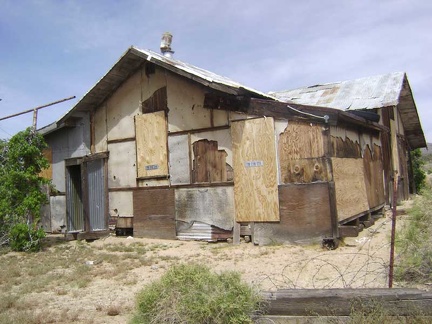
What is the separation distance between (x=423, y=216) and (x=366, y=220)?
3.64 meters

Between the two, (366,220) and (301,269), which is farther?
(366,220)

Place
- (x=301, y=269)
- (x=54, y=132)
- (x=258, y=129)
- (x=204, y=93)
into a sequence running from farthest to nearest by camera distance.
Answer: (x=54, y=132) < (x=204, y=93) < (x=258, y=129) < (x=301, y=269)

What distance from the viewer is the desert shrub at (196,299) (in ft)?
13.0

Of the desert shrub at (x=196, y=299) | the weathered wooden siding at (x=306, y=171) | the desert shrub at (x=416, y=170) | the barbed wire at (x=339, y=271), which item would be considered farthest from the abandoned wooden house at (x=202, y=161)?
the desert shrub at (x=416, y=170)

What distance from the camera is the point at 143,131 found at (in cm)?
1180

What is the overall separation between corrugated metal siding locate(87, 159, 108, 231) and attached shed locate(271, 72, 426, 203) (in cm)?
614

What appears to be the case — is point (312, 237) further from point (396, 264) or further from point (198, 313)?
point (198, 313)

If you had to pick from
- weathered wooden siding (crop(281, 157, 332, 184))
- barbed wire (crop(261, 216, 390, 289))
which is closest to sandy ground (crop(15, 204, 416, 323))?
barbed wire (crop(261, 216, 390, 289))

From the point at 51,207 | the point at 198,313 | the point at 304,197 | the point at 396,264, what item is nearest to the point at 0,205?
the point at 51,207

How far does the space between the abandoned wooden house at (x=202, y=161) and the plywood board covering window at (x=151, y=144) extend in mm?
29

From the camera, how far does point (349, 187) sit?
10227 mm

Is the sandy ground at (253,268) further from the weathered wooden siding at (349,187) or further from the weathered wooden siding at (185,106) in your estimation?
the weathered wooden siding at (185,106)

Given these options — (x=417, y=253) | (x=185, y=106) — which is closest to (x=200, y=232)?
(x=185, y=106)

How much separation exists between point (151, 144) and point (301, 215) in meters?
4.72
